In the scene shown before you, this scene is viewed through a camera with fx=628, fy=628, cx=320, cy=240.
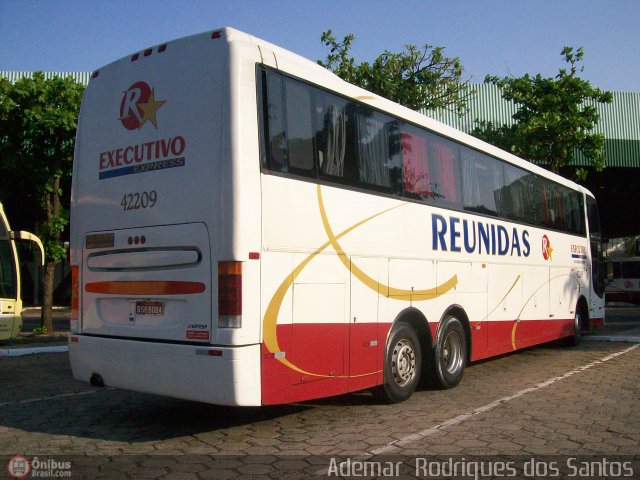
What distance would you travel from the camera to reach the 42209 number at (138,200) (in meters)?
6.01

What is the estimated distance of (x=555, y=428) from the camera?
6148mm

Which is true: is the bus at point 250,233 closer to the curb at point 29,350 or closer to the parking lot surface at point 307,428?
the parking lot surface at point 307,428

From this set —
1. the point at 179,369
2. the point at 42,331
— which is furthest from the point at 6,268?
the point at 179,369

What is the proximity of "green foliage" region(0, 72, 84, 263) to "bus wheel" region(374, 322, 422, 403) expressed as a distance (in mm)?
11362

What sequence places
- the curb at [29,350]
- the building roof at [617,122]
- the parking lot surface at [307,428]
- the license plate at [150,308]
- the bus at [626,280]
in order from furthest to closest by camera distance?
the bus at [626,280]
the building roof at [617,122]
the curb at [29,350]
the license plate at [150,308]
the parking lot surface at [307,428]

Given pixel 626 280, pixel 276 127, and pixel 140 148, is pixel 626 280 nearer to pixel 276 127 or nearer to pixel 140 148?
pixel 276 127

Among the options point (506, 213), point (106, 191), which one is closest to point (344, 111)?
point (106, 191)

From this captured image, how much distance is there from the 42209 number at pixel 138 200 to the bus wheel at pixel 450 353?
13.2ft

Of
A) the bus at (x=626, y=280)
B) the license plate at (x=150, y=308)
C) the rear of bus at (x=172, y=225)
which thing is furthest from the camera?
the bus at (x=626, y=280)

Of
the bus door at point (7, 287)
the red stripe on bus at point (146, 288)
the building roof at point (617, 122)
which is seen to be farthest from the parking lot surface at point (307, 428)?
the building roof at point (617, 122)

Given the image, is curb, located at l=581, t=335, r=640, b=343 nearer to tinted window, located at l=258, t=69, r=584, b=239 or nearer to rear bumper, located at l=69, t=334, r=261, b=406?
tinted window, located at l=258, t=69, r=584, b=239

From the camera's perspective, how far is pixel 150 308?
5.96 metres

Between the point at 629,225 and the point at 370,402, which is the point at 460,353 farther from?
the point at 629,225

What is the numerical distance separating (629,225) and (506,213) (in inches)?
1669
